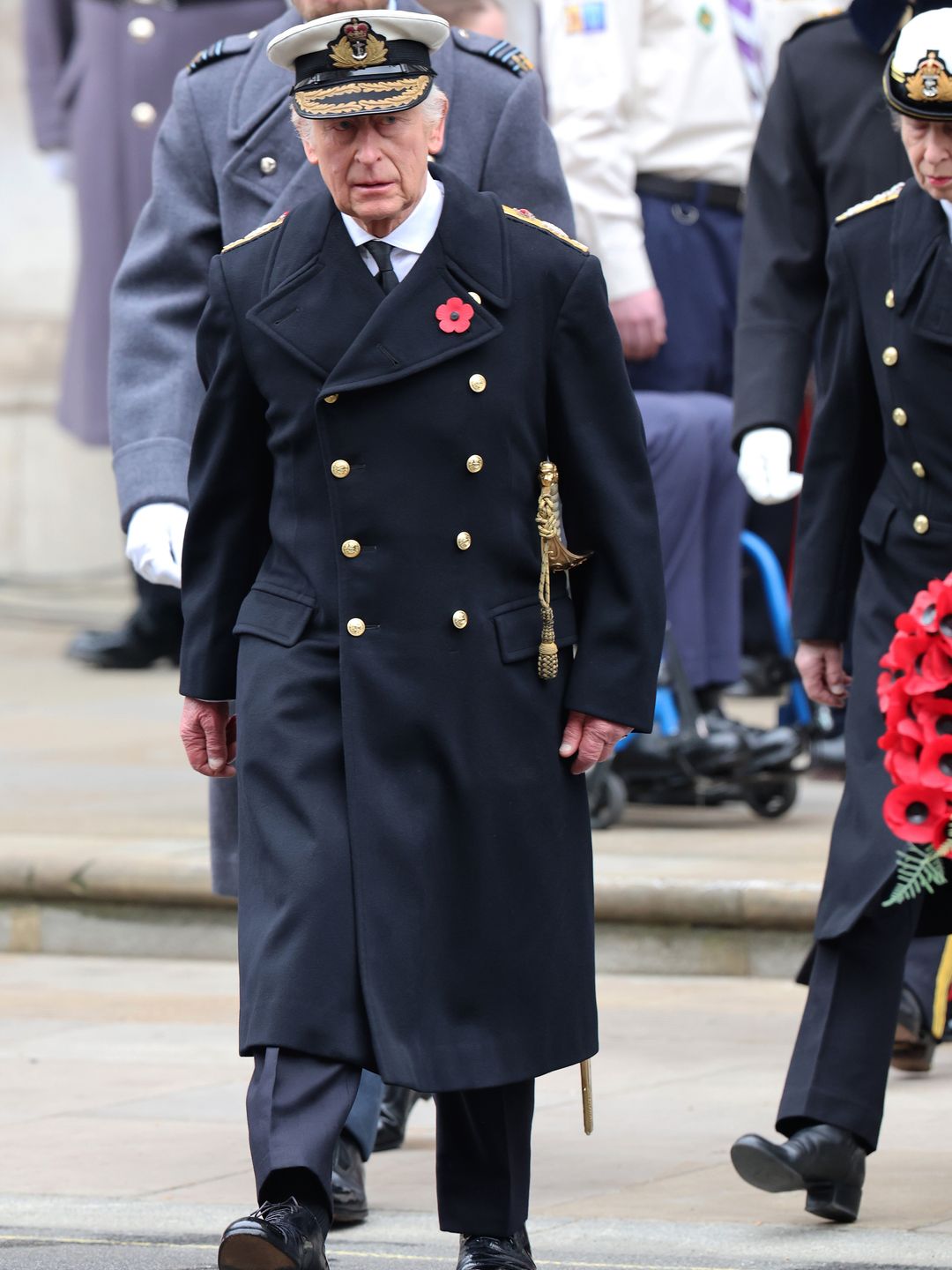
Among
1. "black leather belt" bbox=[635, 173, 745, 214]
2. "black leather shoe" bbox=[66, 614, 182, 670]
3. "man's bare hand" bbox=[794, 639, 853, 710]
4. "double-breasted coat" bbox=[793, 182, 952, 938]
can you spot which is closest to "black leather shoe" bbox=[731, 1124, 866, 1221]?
"double-breasted coat" bbox=[793, 182, 952, 938]

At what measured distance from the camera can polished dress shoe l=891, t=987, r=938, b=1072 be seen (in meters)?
5.79

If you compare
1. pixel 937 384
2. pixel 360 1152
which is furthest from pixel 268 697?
pixel 937 384

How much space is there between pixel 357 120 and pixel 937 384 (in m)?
1.11

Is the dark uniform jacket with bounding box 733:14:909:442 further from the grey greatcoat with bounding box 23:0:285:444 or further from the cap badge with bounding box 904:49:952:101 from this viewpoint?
the grey greatcoat with bounding box 23:0:285:444

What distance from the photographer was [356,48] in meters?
4.28

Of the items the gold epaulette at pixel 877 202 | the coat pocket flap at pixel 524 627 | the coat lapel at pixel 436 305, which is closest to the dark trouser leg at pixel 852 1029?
the coat pocket flap at pixel 524 627

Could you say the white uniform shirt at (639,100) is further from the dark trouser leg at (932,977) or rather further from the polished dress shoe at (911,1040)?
the polished dress shoe at (911,1040)

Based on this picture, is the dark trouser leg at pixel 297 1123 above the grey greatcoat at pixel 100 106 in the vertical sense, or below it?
above

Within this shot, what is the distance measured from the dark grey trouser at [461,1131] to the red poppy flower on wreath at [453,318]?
3.20 ft

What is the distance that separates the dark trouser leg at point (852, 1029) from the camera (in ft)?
15.9

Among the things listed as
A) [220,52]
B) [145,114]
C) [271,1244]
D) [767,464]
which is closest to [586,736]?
[271,1244]

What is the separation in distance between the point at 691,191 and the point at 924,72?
329 cm

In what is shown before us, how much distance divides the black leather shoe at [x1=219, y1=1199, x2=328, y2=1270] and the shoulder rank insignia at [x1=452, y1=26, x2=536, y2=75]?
1.99 metres

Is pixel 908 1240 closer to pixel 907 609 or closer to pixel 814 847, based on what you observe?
pixel 907 609
